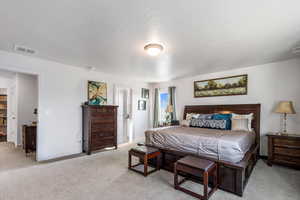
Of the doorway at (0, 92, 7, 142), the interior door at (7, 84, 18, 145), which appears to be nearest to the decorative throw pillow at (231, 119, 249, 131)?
the interior door at (7, 84, 18, 145)

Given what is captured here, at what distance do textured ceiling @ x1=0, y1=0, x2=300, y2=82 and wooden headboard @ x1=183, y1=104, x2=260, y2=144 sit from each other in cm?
128

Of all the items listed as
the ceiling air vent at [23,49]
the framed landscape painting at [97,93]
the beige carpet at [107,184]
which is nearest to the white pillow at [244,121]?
the beige carpet at [107,184]

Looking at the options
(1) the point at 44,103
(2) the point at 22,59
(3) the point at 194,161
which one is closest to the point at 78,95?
(1) the point at 44,103

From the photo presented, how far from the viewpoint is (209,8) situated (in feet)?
5.80

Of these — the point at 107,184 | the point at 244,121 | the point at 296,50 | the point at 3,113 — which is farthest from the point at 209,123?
the point at 3,113

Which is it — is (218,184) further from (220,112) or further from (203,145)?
(220,112)

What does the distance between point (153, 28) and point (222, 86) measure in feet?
11.0

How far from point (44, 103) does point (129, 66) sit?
7.45 ft

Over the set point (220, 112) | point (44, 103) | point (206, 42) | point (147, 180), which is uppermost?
point (206, 42)

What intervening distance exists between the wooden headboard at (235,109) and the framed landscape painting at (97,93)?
9.24ft

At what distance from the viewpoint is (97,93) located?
475 cm

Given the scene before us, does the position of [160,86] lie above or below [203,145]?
above

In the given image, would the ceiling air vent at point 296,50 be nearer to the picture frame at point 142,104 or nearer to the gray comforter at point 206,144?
the gray comforter at point 206,144

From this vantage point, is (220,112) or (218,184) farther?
(220,112)
